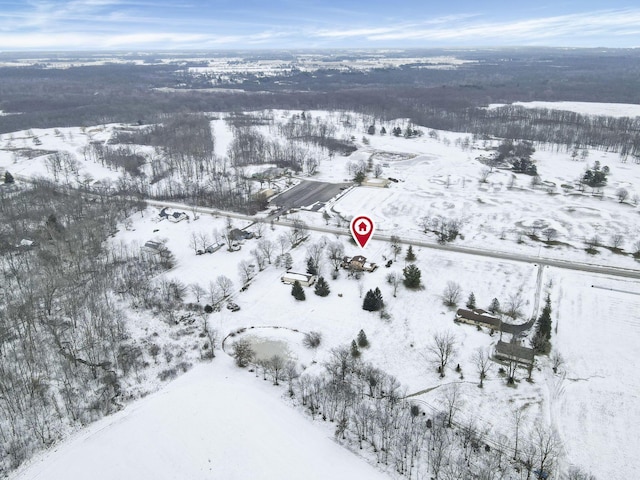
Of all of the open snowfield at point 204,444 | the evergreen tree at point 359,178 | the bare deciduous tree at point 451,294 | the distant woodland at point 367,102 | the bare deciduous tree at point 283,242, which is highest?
the distant woodland at point 367,102

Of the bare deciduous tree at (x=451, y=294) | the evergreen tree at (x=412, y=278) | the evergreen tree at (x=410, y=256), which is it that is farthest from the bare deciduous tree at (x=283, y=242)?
the bare deciduous tree at (x=451, y=294)

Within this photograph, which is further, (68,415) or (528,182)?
(528,182)

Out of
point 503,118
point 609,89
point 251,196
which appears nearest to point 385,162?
point 251,196

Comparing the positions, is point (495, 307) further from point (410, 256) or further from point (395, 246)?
point (395, 246)

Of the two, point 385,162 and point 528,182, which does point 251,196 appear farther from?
point 528,182

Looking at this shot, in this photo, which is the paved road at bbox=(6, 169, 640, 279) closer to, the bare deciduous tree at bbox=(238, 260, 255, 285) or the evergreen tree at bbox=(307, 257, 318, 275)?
the evergreen tree at bbox=(307, 257, 318, 275)

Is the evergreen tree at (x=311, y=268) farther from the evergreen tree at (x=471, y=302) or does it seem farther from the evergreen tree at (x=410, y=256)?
the evergreen tree at (x=471, y=302)
